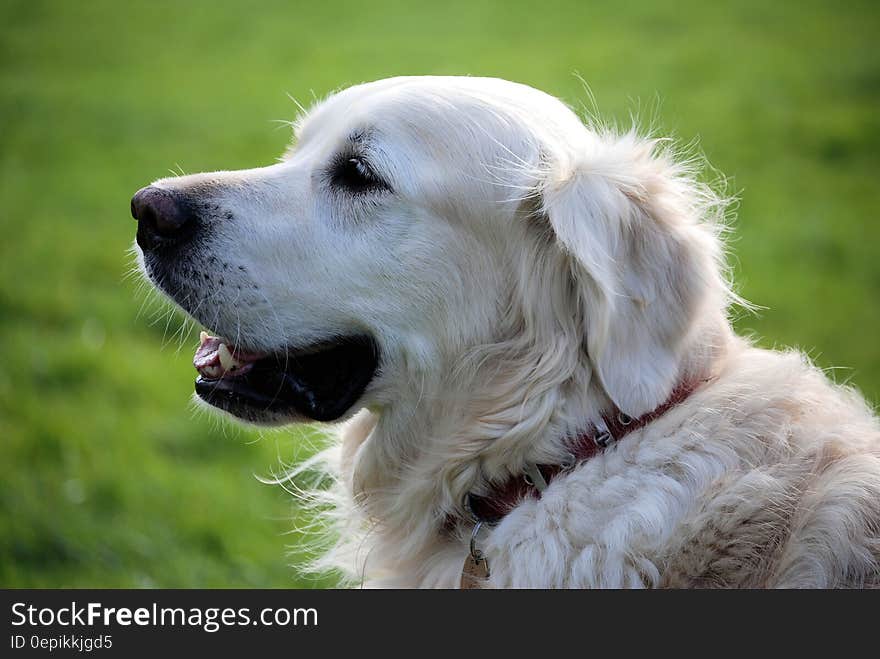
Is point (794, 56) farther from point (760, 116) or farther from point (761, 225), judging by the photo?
point (761, 225)

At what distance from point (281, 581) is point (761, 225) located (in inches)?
243

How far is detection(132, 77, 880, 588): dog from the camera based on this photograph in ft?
8.55

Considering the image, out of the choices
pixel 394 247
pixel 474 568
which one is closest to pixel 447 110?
pixel 394 247

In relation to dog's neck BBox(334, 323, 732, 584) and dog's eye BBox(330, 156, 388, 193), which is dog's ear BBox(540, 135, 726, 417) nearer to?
dog's neck BBox(334, 323, 732, 584)

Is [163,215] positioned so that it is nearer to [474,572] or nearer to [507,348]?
[507,348]

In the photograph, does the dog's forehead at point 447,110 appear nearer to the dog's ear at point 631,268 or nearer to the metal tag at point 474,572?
the dog's ear at point 631,268

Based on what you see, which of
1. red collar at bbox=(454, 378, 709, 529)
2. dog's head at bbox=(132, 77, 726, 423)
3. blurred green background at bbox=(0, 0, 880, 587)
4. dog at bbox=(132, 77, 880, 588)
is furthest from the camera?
blurred green background at bbox=(0, 0, 880, 587)

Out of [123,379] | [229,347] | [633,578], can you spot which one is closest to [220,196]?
[229,347]

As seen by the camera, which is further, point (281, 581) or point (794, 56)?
point (794, 56)

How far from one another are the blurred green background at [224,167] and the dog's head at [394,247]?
79 cm

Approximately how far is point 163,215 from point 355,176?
60 centimetres

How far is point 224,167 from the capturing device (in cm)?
990

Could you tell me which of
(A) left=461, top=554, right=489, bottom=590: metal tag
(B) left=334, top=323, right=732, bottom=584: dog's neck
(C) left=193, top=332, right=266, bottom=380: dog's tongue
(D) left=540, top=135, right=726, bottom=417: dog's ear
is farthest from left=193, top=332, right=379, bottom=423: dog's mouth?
(D) left=540, top=135, right=726, bottom=417: dog's ear
